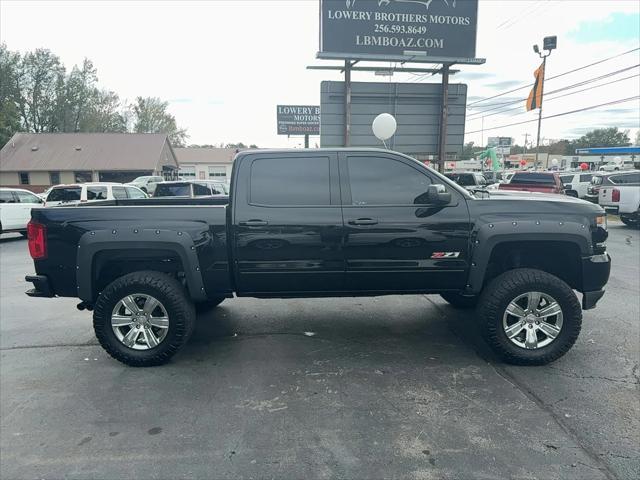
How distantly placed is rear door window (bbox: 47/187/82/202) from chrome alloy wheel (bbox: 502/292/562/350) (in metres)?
13.5

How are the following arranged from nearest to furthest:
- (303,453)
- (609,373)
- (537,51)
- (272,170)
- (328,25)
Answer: (303,453), (609,373), (272,170), (328,25), (537,51)

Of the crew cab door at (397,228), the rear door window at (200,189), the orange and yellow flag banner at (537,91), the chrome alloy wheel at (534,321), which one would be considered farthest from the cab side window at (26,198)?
the orange and yellow flag banner at (537,91)

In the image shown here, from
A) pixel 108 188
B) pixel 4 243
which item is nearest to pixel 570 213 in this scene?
pixel 108 188

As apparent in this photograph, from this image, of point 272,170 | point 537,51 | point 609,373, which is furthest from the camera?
point 537,51

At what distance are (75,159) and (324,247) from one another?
4369 centimetres

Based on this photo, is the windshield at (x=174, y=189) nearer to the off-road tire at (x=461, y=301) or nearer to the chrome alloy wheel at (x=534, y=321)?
the off-road tire at (x=461, y=301)

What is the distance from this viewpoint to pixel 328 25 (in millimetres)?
13391

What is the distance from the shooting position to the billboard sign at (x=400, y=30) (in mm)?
13352

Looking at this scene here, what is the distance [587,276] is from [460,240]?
125 centimetres

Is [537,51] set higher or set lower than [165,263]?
A: higher

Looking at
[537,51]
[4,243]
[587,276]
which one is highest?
[537,51]

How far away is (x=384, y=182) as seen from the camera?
4.18m

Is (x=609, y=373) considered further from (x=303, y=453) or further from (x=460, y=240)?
(x=303, y=453)

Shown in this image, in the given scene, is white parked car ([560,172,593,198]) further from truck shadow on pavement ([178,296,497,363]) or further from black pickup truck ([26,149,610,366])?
black pickup truck ([26,149,610,366])
